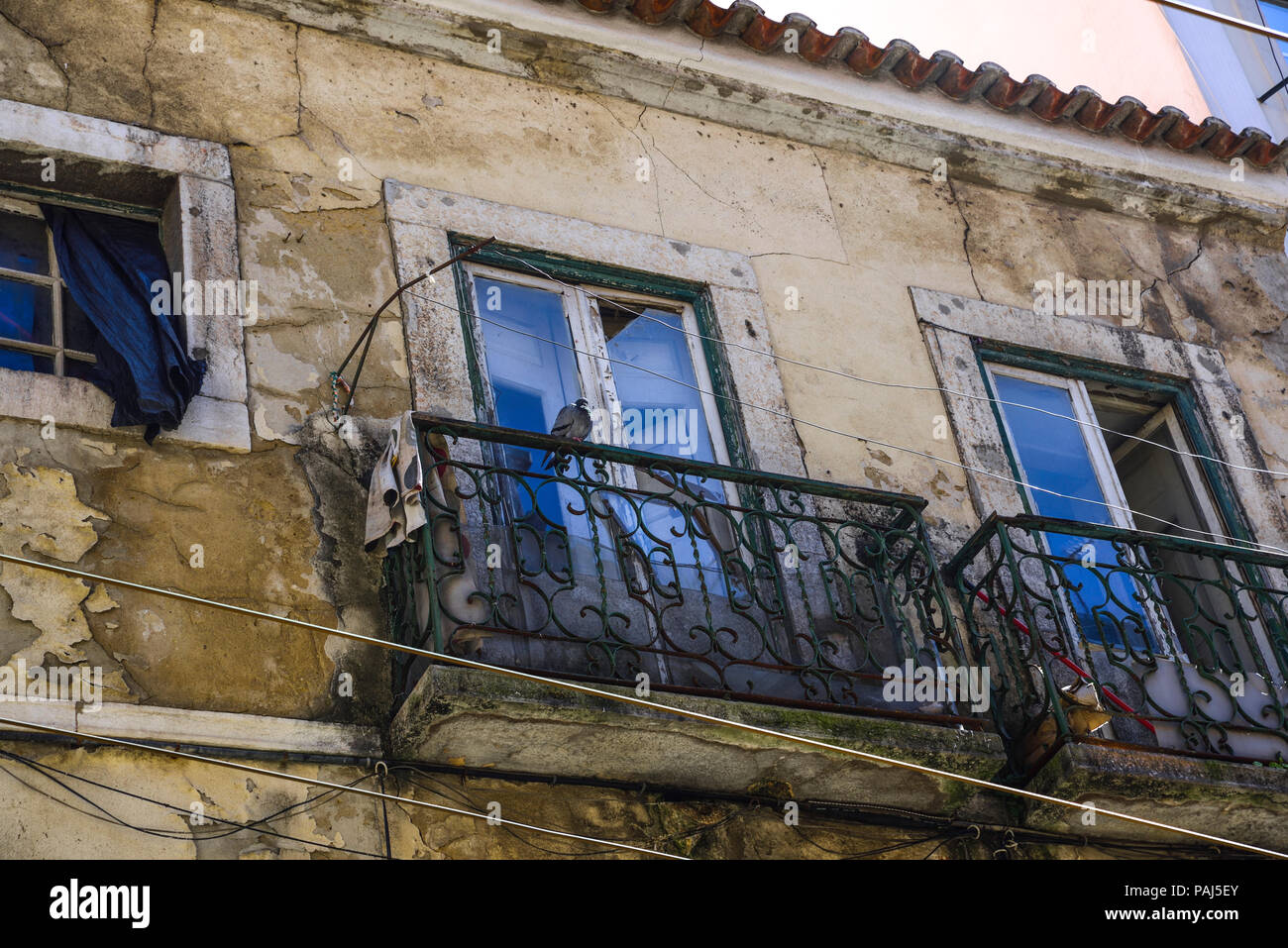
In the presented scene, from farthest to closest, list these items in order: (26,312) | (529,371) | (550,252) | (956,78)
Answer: (956,78), (550,252), (529,371), (26,312)

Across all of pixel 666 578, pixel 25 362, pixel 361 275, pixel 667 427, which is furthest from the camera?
pixel 667 427

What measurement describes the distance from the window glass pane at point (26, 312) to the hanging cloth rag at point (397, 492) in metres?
1.26

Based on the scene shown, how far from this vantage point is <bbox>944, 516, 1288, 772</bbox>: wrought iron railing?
18.3ft

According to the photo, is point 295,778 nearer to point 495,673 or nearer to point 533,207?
point 495,673

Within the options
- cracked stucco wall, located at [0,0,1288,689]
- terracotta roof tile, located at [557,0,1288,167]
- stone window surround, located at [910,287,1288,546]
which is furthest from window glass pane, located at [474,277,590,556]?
stone window surround, located at [910,287,1288,546]

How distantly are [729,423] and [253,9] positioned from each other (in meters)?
2.61

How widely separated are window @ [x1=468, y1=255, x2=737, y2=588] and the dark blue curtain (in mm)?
1237

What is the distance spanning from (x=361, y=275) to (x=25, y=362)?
50.6 inches

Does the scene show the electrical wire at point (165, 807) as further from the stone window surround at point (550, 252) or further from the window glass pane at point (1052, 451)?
the window glass pane at point (1052, 451)

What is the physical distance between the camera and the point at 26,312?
5.35m

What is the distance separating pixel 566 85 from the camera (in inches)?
275

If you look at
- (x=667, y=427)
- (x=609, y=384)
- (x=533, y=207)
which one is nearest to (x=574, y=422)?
(x=609, y=384)
